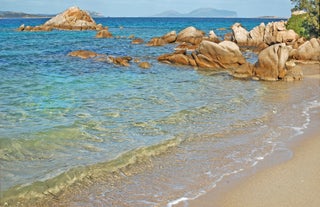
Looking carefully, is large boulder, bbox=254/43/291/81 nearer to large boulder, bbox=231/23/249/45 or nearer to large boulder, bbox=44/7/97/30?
large boulder, bbox=231/23/249/45

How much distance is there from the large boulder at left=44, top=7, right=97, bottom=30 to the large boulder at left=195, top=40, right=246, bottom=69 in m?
61.4

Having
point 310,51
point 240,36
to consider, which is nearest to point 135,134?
point 310,51

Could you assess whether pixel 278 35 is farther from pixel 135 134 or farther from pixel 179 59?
pixel 135 134

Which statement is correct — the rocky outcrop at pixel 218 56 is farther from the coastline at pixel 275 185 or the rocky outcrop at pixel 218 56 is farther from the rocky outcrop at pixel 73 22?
the rocky outcrop at pixel 73 22

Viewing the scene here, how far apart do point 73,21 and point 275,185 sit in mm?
83135

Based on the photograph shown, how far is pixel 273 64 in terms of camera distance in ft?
71.4

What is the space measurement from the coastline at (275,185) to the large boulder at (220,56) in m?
16.6

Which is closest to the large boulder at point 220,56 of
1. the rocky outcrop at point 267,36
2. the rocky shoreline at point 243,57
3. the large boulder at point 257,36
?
the rocky shoreline at point 243,57

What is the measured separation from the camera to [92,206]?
6.62 meters

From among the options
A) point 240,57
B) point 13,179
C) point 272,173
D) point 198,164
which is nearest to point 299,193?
point 272,173

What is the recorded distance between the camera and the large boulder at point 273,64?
21.4 m

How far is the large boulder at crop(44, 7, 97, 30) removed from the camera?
275ft

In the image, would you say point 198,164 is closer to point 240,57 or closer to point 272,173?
point 272,173

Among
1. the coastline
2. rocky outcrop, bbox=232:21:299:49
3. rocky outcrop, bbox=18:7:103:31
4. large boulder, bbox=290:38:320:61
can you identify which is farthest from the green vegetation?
rocky outcrop, bbox=18:7:103:31
